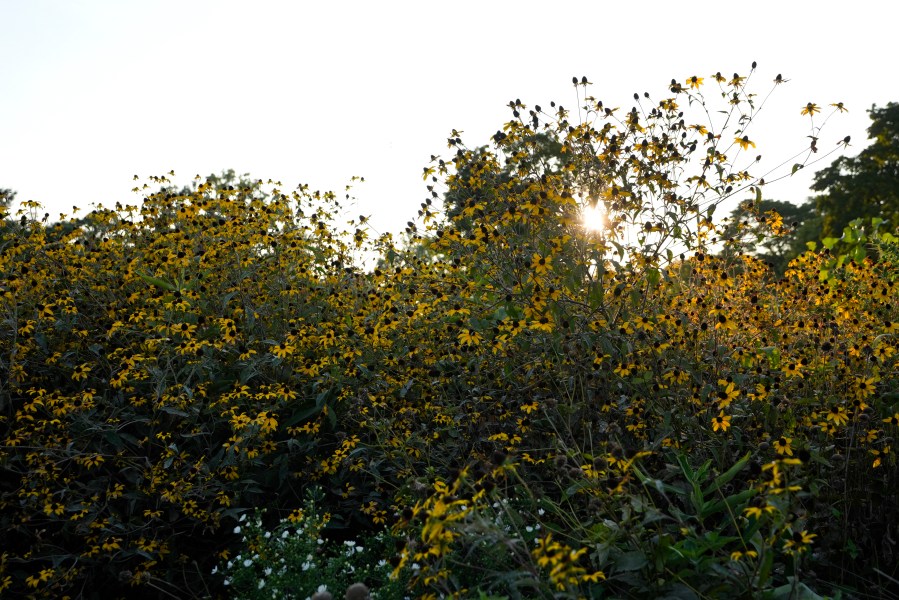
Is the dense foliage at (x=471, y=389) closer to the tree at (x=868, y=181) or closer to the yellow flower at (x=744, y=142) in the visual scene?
the yellow flower at (x=744, y=142)

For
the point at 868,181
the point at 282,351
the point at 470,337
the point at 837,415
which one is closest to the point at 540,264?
the point at 470,337

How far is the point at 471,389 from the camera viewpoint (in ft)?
11.7

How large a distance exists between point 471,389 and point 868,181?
80.0ft

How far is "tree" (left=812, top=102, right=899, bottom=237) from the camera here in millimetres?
23750

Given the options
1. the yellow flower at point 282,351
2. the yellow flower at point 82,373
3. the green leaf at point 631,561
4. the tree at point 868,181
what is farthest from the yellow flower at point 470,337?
the tree at point 868,181

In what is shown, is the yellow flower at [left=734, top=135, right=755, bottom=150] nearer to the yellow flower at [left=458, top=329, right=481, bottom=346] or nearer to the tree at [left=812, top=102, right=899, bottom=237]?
the yellow flower at [left=458, top=329, right=481, bottom=346]

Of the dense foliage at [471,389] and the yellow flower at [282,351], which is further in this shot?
the yellow flower at [282,351]

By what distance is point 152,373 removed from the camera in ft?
12.2

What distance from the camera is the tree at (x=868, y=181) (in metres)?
23.8

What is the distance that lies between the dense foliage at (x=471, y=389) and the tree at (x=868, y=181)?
2197 centimetres

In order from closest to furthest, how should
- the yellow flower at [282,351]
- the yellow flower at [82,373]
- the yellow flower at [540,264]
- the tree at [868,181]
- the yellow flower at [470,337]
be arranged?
the yellow flower at [540,264] → the yellow flower at [470,337] → the yellow flower at [282,351] → the yellow flower at [82,373] → the tree at [868,181]

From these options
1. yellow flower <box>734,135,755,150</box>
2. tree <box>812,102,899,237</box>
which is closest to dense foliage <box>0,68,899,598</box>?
yellow flower <box>734,135,755,150</box>

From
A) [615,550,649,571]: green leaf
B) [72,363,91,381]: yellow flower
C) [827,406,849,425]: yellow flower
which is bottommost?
[615,550,649,571]: green leaf

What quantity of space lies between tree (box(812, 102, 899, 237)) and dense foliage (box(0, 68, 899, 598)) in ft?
72.1
